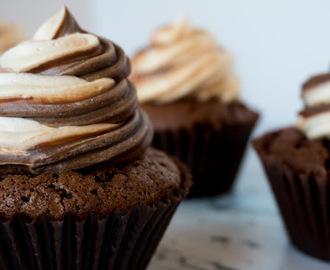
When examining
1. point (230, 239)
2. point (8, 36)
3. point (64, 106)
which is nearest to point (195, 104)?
point (230, 239)

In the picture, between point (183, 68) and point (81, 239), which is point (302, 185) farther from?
point (183, 68)

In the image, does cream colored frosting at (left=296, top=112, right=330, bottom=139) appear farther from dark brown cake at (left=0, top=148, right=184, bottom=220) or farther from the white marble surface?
dark brown cake at (left=0, top=148, right=184, bottom=220)

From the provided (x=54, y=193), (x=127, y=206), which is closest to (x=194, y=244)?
(x=127, y=206)

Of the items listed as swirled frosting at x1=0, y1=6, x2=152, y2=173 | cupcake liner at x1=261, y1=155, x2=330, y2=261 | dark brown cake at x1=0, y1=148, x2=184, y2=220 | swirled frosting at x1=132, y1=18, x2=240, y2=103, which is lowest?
cupcake liner at x1=261, y1=155, x2=330, y2=261

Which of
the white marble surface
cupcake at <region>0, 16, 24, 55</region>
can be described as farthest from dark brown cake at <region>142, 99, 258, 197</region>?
cupcake at <region>0, 16, 24, 55</region>

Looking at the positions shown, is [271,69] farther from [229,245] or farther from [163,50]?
[229,245]

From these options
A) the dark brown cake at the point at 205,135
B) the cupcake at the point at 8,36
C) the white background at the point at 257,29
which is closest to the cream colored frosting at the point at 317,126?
the dark brown cake at the point at 205,135
